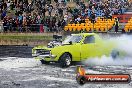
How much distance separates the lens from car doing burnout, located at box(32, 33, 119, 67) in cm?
1841

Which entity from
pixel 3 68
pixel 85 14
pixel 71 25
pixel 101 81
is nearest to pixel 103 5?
pixel 85 14

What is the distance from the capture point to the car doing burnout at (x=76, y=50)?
18406mm

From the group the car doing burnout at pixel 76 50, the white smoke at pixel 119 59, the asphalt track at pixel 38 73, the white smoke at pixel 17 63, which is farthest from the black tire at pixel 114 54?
the white smoke at pixel 17 63

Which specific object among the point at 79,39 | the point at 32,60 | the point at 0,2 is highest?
the point at 0,2

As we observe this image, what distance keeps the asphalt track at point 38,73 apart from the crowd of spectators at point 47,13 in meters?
9.74

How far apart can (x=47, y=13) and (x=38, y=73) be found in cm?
1994

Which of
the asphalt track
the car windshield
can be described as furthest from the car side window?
the asphalt track

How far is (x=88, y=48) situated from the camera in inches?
752

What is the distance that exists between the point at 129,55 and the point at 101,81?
33.5 feet

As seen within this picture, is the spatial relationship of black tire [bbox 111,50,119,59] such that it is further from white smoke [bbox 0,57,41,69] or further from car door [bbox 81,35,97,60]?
white smoke [bbox 0,57,41,69]

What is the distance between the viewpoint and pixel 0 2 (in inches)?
1425

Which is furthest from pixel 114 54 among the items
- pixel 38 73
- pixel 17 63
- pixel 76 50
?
pixel 17 63

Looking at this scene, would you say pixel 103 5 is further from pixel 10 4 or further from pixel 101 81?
pixel 101 81

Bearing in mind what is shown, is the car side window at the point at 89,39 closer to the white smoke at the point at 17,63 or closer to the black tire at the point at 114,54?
the black tire at the point at 114,54
